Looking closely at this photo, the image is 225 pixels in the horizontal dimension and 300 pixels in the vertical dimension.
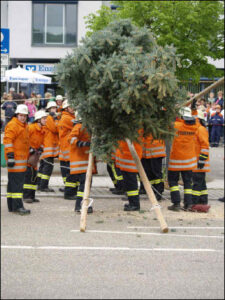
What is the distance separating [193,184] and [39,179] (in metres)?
0.64

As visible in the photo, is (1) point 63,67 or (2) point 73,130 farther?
(2) point 73,130

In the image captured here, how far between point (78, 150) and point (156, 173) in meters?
0.22

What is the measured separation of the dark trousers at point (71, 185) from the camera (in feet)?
5.54

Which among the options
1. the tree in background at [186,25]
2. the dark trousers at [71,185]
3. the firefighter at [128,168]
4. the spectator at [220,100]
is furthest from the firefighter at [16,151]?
the spectator at [220,100]

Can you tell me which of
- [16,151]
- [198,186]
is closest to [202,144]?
[198,186]

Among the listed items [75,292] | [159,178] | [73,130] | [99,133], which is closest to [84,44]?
[99,133]

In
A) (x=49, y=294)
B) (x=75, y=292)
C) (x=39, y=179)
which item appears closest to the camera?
(x=39, y=179)

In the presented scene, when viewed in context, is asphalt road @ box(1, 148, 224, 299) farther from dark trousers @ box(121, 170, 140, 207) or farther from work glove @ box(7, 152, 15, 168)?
dark trousers @ box(121, 170, 140, 207)

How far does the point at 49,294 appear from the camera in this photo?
5.66 metres

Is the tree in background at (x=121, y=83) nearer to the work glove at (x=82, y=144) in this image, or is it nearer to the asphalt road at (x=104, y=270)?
the work glove at (x=82, y=144)

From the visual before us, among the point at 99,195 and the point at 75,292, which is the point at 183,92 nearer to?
the point at 99,195

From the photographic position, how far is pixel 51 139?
Answer: 1859 millimetres

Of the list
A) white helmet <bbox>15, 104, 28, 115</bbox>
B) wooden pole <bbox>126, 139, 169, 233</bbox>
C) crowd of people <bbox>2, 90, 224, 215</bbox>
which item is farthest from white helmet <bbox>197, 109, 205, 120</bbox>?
white helmet <bbox>15, 104, 28, 115</bbox>

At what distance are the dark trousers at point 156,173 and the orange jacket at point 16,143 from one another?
34.8 inches
